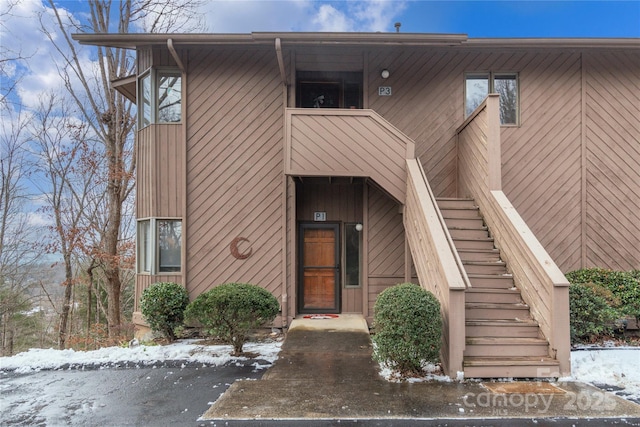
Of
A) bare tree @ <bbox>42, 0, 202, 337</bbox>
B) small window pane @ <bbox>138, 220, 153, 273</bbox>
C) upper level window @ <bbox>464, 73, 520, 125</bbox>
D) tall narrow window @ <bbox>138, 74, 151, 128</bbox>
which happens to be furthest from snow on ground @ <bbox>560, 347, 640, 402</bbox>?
bare tree @ <bbox>42, 0, 202, 337</bbox>

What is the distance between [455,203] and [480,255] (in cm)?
123

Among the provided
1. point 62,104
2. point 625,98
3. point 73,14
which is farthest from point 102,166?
point 625,98

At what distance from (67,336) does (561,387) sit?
15728 millimetres

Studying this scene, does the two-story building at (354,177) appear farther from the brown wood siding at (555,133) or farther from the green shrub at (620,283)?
the green shrub at (620,283)

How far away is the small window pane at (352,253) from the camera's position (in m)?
7.76

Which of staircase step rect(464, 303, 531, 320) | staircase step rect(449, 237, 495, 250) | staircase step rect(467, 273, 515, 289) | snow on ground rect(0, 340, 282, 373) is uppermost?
staircase step rect(449, 237, 495, 250)

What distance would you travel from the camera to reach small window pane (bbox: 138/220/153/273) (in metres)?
7.58

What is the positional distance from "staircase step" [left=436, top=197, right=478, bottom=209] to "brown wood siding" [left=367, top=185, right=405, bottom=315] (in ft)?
3.25

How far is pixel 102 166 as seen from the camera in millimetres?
14594

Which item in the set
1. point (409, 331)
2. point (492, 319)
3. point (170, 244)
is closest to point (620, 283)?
point (492, 319)

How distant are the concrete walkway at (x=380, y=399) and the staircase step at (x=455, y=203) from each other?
306 cm

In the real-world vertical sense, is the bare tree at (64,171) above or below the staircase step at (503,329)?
above

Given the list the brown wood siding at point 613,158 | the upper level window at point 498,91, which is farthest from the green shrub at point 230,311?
the brown wood siding at point 613,158

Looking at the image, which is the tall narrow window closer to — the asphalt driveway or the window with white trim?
the window with white trim
